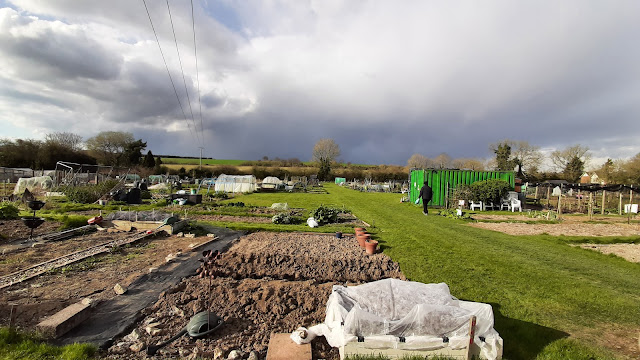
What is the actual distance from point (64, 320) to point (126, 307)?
94 centimetres

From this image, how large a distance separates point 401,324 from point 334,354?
Result: 978 millimetres

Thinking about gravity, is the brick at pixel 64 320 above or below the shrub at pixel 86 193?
below

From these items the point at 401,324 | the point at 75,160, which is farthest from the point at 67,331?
the point at 75,160

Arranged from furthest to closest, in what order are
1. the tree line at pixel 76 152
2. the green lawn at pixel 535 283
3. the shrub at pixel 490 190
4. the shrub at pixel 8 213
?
the tree line at pixel 76 152, the shrub at pixel 490 190, the shrub at pixel 8 213, the green lawn at pixel 535 283

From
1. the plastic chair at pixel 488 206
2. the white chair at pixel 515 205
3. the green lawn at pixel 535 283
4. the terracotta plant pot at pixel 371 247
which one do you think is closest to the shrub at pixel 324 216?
the green lawn at pixel 535 283

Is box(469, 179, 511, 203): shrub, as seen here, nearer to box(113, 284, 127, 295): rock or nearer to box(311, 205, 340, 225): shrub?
box(311, 205, 340, 225): shrub

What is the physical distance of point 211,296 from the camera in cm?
529

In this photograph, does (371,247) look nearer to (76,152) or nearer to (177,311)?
(177,311)

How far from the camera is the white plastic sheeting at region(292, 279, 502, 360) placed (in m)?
3.68

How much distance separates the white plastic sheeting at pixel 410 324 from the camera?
3.68 metres

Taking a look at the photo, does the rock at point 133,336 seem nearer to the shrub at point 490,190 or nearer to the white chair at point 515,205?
the shrub at point 490,190

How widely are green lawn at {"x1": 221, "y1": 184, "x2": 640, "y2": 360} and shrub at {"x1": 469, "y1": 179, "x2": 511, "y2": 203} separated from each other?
31.1 ft

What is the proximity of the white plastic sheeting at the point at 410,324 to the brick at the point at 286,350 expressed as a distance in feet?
0.37

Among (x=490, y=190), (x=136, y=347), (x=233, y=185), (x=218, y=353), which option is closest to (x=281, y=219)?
(x=136, y=347)
